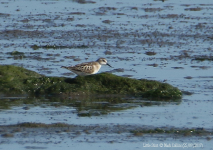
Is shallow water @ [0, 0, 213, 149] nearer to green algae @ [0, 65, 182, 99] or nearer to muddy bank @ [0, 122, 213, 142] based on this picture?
muddy bank @ [0, 122, 213, 142]

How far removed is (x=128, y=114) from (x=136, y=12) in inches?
523

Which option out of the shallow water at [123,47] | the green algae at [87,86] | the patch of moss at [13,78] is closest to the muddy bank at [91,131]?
the shallow water at [123,47]

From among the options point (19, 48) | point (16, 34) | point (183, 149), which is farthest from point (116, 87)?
point (16, 34)

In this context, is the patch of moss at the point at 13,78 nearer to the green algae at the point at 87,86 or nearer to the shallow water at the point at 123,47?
the green algae at the point at 87,86

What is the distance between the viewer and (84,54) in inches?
624

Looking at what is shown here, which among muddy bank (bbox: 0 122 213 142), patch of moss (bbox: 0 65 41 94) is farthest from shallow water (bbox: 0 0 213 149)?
patch of moss (bbox: 0 65 41 94)

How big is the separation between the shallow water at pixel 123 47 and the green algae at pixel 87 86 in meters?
0.52

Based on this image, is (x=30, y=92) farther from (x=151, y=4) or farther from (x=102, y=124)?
(x=151, y=4)

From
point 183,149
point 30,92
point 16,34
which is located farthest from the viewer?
point 16,34

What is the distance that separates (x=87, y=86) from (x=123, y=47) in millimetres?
5158

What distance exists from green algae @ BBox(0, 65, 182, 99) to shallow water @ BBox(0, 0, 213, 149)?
52 cm

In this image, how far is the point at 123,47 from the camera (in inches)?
664

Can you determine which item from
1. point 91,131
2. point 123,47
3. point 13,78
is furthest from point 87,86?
point 123,47

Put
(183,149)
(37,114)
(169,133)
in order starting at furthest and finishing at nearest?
1. (37,114)
2. (169,133)
3. (183,149)
